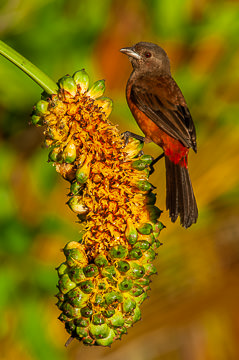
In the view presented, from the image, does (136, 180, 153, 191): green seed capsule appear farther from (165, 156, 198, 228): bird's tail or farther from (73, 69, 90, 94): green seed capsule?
(165, 156, 198, 228): bird's tail

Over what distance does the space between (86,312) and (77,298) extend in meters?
0.06

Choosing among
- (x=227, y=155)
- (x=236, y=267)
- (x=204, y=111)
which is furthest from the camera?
(x=236, y=267)

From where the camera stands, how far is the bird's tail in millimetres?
2799

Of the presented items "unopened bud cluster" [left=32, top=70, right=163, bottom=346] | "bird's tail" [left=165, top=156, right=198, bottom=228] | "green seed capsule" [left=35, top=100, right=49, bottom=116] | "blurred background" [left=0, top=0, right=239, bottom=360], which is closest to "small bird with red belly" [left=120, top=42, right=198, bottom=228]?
"bird's tail" [left=165, top=156, right=198, bottom=228]

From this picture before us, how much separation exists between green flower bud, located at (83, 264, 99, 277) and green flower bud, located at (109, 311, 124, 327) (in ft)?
0.51

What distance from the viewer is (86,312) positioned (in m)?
2.03

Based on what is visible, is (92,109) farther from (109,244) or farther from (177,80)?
(177,80)

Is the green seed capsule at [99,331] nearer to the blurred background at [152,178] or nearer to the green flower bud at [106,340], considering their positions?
the green flower bud at [106,340]

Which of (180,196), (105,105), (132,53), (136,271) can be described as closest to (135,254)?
(136,271)

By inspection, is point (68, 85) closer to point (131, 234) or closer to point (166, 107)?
point (131, 234)

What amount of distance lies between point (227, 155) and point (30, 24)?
4.67 feet

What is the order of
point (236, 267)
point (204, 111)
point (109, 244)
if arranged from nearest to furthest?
point (109, 244) < point (204, 111) < point (236, 267)

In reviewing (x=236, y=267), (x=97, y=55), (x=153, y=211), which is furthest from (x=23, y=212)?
(x=153, y=211)

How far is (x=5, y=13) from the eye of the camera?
3.56 m
